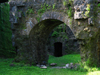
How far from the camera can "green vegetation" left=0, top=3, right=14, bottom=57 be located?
12.2 metres

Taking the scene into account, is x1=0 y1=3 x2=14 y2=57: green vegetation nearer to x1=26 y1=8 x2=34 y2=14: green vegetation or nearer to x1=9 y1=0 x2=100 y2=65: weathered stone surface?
x1=9 y1=0 x2=100 y2=65: weathered stone surface

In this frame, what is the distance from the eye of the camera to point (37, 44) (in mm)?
8664

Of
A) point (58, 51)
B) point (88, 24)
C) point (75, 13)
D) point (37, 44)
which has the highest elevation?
point (75, 13)

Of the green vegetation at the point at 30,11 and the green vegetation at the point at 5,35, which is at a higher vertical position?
the green vegetation at the point at 30,11

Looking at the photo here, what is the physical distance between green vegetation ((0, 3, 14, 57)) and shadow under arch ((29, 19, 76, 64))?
15.2 feet

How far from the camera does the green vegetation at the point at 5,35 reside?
40.0ft

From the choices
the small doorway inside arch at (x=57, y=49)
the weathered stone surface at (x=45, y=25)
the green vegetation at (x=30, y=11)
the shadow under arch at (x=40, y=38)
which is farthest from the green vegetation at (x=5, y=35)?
the small doorway inside arch at (x=57, y=49)

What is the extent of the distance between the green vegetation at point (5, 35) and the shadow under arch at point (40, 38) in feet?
15.2

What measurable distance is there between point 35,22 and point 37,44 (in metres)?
1.65

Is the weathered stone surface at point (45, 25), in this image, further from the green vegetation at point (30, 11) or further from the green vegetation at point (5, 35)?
the green vegetation at point (5, 35)

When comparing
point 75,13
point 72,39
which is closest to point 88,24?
point 75,13

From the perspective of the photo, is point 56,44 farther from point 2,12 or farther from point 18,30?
point 18,30

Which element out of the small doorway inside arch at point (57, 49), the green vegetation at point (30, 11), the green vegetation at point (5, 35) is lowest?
the small doorway inside arch at point (57, 49)

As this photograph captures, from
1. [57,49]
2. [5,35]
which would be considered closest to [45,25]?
[5,35]
